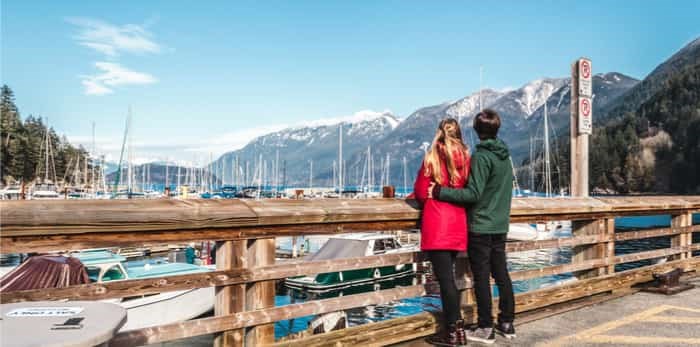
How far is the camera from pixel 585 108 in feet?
24.0

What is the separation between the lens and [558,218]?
6.23 m

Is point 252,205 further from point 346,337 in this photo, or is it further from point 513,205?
point 513,205

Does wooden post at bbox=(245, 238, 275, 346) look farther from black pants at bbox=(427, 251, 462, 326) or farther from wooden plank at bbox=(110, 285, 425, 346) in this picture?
black pants at bbox=(427, 251, 462, 326)

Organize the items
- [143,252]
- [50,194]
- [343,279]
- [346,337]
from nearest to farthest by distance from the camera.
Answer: [346,337] → [343,279] → [143,252] → [50,194]

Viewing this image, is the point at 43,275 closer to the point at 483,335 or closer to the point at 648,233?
the point at 483,335

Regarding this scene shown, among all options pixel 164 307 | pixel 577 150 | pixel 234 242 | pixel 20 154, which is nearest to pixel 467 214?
→ pixel 234 242

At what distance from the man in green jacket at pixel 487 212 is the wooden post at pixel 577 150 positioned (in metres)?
2.83

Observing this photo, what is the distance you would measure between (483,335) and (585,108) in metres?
3.87

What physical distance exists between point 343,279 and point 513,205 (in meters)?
18.1

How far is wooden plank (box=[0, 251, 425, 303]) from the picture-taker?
9.86ft

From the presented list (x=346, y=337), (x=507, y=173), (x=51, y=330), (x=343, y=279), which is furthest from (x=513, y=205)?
(x=343, y=279)

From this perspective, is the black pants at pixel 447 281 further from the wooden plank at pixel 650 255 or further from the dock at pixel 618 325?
the wooden plank at pixel 650 255

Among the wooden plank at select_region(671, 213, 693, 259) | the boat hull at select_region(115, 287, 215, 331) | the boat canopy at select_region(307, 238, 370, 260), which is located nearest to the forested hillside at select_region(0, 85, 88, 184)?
the boat canopy at select_region(307, 238, 370, 260)

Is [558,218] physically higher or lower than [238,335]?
higher
